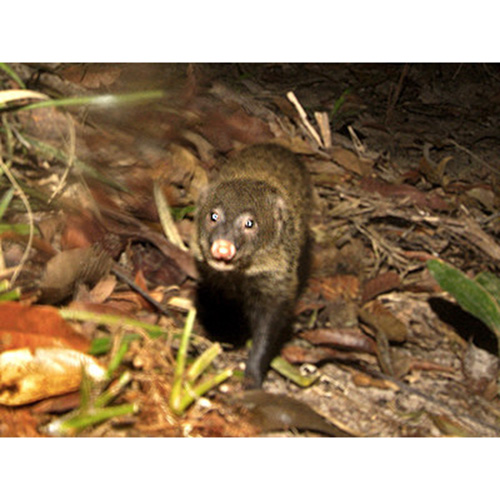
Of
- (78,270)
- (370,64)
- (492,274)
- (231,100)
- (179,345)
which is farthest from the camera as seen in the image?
(231,100)

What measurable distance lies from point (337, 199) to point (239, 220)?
587mm

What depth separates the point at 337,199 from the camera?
7.84ft

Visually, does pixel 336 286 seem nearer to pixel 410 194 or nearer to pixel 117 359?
pixel 410 194

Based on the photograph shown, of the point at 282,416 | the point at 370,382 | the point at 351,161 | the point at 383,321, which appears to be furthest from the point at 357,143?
the point at 282,416

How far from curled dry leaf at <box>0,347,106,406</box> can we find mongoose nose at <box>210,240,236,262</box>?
0.45 metres

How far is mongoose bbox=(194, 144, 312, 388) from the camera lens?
195 centimetres

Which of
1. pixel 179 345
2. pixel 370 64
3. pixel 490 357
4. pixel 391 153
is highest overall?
pixel 370 64

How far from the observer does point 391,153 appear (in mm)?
2158


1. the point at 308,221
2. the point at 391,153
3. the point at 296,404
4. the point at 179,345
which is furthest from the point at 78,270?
the point at 391,153

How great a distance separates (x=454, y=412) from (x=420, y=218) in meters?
0.73

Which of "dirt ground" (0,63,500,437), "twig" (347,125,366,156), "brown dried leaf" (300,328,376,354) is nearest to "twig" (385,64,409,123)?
"dirt ground" (0,63,500,437)

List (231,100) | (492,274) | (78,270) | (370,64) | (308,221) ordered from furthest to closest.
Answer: (308,221) → (231,100) → (370,64) → (492,274) → (78,270)

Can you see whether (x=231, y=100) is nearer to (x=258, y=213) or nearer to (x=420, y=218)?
(x=258, y=213)

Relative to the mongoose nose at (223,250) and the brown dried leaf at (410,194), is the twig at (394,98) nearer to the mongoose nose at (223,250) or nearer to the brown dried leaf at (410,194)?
the brown dried leaf at (410,194)
